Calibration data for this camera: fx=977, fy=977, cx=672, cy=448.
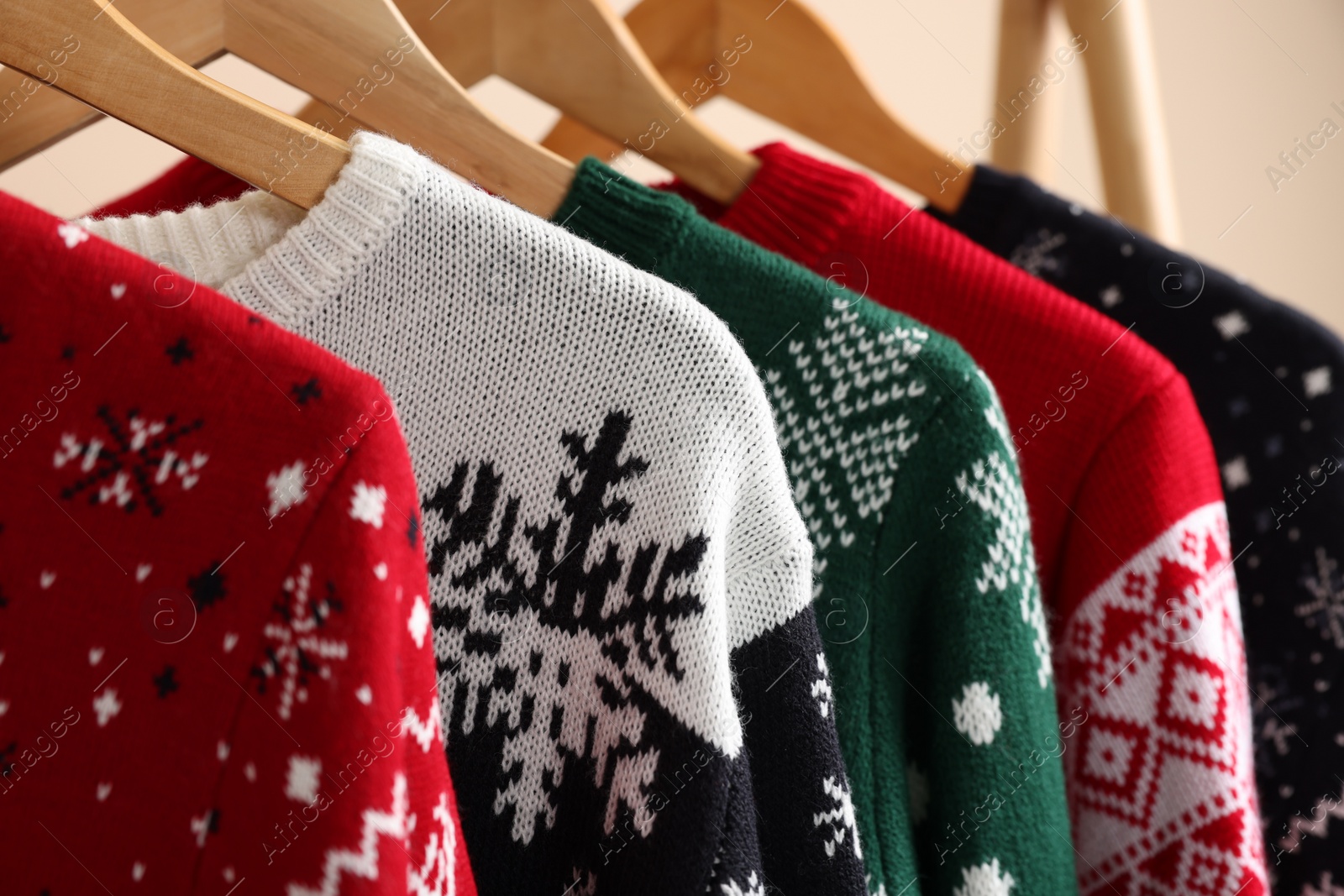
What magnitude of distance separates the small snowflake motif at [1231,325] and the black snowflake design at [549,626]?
0.40 m

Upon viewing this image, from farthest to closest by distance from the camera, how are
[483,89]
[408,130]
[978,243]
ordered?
[483,89] → [978,243] → [408,130]

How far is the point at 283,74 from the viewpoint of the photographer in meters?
0.51

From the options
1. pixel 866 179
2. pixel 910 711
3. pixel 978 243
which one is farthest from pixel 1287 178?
pixel 910 711

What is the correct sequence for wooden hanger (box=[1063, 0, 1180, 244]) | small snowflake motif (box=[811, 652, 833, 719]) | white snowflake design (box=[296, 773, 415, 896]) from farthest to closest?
1. wooden hanger (box=[1063, 0, 1180, 244])
2. small snowflake motif (box=[811, 652, 833, 719])
3. white snowflake design (box=[296, 773, 415, 896])

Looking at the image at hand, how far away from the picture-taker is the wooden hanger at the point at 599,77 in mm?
613

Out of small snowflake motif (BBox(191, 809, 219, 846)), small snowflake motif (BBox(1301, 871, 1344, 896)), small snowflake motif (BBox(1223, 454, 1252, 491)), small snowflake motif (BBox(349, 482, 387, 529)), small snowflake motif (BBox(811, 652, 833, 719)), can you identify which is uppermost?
small snowflake motif (BBox(1223, 454, 1252, 491))

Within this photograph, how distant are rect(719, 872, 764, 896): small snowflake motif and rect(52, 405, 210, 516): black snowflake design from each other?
256mm

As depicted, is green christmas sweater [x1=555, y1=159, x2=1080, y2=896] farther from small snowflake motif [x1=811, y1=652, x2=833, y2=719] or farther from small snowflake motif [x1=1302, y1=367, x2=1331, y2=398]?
small snowflake motif [x1=1302, y1=367, x2=1331, y2=398]

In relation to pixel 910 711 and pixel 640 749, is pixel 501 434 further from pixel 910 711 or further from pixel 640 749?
pixel 910 711

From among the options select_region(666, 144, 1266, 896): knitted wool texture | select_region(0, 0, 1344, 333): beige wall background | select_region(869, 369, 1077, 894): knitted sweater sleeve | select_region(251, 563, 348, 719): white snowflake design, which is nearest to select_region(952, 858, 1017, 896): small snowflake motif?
select_region(869, 369, 1077, 894): knitted sweater sleeve

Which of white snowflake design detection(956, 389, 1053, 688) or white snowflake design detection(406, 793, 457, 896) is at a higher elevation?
white snowflake design detection(956, 389, 1053, 688)

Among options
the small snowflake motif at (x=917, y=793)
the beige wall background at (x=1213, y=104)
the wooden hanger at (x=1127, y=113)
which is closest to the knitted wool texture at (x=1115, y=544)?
the small snowflake motif at (x=917, y=793)

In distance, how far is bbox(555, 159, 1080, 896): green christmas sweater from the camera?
47cm

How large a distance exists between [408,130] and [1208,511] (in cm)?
48
